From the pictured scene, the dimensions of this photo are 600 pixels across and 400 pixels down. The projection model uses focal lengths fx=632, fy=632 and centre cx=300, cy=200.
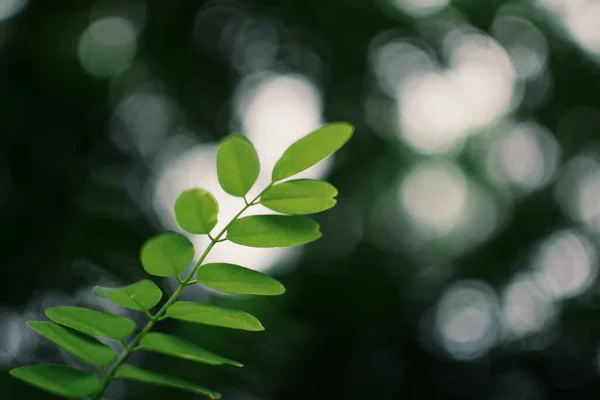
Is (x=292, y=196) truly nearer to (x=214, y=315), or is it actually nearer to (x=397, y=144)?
(x=214, y=315)

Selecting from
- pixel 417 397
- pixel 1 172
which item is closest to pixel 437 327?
pixel 417 397

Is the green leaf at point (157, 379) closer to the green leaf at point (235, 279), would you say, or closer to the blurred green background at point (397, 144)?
the green leaf at point (235, 279)

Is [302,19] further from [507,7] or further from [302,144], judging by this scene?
[302,144]

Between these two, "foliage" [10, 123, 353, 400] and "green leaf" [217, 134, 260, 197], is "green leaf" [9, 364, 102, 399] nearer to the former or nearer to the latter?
"foliage" [10, 123, 353, 400]

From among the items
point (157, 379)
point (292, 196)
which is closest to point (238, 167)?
point (292, 196)

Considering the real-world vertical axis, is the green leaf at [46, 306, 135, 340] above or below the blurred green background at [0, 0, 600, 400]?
below

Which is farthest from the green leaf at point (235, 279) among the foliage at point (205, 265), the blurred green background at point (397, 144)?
the blurred green background at point (397, 144)

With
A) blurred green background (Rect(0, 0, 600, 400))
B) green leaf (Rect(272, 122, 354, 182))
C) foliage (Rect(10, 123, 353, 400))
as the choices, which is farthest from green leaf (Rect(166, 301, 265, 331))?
blurred green background (Rect(0, 0, 600, 400))
